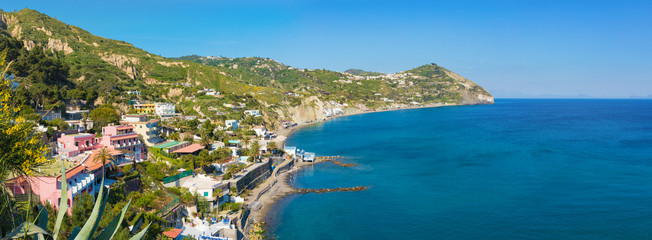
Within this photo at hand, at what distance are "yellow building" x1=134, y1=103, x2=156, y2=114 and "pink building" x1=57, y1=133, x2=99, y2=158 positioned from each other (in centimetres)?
3398

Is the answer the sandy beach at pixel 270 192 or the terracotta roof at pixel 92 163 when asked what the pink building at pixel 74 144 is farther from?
the sandy beach at pixel 270 192

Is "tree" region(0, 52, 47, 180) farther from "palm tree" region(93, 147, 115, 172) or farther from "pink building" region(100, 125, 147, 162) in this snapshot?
"pink building" region(100, 125, 147, 162)

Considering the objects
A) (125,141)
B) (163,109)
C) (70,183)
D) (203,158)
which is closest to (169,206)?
(70,183)

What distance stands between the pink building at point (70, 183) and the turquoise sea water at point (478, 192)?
45.5 ft

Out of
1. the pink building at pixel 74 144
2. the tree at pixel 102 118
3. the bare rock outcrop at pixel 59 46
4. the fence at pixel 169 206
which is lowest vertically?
the fence at pixel 169 206

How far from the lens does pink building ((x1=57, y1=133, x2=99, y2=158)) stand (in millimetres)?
31191

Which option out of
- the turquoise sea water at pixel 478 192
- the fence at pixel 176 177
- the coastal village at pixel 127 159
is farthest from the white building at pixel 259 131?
the fence at pixel 176 177

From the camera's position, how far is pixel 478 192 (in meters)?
42.5

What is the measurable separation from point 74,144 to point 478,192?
3982 centimetres

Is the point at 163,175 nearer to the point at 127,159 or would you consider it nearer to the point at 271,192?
the point at 127,159

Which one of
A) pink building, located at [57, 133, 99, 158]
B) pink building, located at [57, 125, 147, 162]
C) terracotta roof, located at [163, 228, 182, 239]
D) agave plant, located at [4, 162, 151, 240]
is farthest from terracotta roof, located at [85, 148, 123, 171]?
agave plant, located at [4, 162, 151, 240]

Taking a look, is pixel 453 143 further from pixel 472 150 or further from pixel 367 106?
pixel 367 106

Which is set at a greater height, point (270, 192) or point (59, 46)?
point (59, 46)

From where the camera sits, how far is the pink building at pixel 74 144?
3119cm
